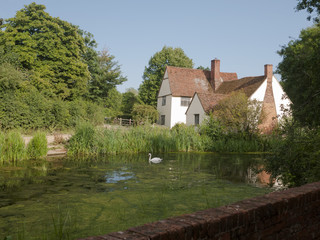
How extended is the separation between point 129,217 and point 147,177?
510 centimetres

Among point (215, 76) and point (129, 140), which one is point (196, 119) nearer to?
point (215, 76)

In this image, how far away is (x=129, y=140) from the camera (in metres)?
19.1

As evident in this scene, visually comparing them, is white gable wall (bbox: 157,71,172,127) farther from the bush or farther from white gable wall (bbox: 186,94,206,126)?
the bush

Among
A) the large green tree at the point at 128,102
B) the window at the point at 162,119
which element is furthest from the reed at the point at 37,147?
the large green tree at the point at 128,102

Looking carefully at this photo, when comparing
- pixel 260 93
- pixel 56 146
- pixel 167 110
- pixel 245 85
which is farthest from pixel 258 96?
pixel 56 146

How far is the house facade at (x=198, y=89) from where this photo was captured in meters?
34.2

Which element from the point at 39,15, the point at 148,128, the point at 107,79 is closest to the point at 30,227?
the point at 148,128

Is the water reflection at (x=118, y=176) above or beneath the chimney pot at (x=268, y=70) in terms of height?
beneath

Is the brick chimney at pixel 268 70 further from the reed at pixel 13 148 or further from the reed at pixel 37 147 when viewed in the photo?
the reed at pixel 13 148

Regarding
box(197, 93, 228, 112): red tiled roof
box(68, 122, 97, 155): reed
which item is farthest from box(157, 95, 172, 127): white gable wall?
box(68, 122, 97, 155): reed

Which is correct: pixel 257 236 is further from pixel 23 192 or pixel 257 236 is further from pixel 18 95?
pixel 18 95

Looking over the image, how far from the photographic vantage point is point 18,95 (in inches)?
987

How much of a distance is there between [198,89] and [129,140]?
80.0 ft

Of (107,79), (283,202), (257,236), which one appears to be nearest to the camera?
(257,236)
